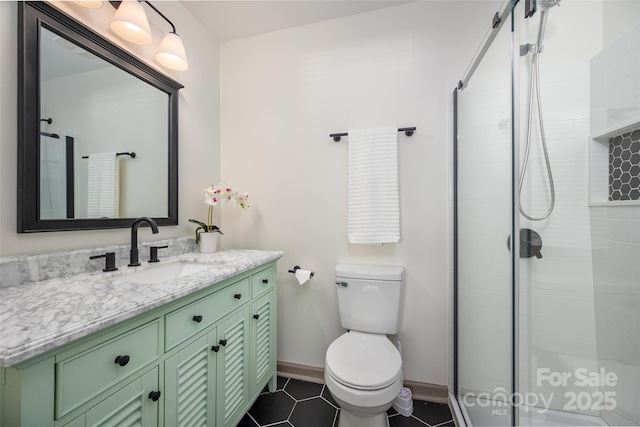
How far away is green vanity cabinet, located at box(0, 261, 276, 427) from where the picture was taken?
57 centimetres

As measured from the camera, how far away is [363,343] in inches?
56.4

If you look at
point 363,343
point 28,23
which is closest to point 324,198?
point 363,343

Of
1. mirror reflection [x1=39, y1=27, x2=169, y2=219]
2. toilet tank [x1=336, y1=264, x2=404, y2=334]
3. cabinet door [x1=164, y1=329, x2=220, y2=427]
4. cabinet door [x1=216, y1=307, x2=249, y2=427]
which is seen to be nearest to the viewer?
cabinet door [x1=164, y1=329, x2=220, y2=427]

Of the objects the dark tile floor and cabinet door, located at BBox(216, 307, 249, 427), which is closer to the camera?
cabinet door, located at BBox(216, 307, 249, 427)

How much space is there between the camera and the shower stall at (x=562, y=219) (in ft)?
3.67

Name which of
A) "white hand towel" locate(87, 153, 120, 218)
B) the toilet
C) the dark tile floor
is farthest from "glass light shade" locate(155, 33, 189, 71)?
the dark tile floor

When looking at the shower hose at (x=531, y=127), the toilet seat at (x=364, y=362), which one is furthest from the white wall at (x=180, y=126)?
the shower hose at (x=531, y=127)

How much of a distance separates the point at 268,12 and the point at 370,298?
1.96 m

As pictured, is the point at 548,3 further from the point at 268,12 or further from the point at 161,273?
the point at 161,273

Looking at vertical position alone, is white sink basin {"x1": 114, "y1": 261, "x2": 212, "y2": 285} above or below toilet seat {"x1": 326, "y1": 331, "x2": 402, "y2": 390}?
above

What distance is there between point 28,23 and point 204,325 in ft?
4.35

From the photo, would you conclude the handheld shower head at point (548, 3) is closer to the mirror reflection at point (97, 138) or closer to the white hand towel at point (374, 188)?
the white hand towel at point (374, 188)

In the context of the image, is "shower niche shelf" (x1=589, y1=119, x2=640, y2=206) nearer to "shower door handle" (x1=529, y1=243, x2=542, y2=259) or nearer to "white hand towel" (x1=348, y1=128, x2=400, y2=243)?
"shower door handle" (x1=529, y1=243, x2=542, y2=259)

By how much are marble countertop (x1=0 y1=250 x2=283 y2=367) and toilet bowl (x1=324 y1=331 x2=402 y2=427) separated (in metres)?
0.69
